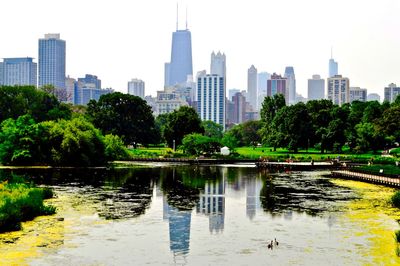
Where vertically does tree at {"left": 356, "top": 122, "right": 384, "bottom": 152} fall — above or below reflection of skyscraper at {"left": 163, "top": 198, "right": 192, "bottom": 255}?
above

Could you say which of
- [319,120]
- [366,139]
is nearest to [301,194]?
[366,139]

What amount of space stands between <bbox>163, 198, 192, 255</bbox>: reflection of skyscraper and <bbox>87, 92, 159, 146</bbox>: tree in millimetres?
93579

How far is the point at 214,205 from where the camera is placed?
45188mm

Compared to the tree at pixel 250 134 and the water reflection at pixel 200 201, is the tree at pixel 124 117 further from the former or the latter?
the water reflection at pixel 200 201

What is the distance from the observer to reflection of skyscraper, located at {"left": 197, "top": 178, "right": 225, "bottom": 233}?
Result: 121ft

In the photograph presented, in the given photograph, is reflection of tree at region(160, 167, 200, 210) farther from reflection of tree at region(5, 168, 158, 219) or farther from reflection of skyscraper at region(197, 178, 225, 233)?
reflection of tree at region(5, 168, 158, 219)

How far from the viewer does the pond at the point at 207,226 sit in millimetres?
27672

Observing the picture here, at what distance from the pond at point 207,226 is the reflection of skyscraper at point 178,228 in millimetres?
48

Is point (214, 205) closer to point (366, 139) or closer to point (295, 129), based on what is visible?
point (366, 139)

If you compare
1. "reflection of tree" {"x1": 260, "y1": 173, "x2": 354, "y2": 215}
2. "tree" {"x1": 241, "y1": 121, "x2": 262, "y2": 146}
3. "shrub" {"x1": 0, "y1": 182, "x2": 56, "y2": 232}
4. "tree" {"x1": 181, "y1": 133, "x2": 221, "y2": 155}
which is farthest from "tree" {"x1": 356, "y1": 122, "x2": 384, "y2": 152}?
"shrub" {"x1": 0, "y1": 182, "x2": 56, "y2": 232}

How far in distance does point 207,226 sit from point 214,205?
31.6 ft

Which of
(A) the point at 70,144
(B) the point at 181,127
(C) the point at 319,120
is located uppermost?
(C) the point at 319,120

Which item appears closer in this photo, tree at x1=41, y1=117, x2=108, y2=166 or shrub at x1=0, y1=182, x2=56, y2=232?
shrub at x1=0, y1=182, x2=56, y2=232

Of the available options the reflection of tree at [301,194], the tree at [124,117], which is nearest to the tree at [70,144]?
the reflection of tree at [301,194]
